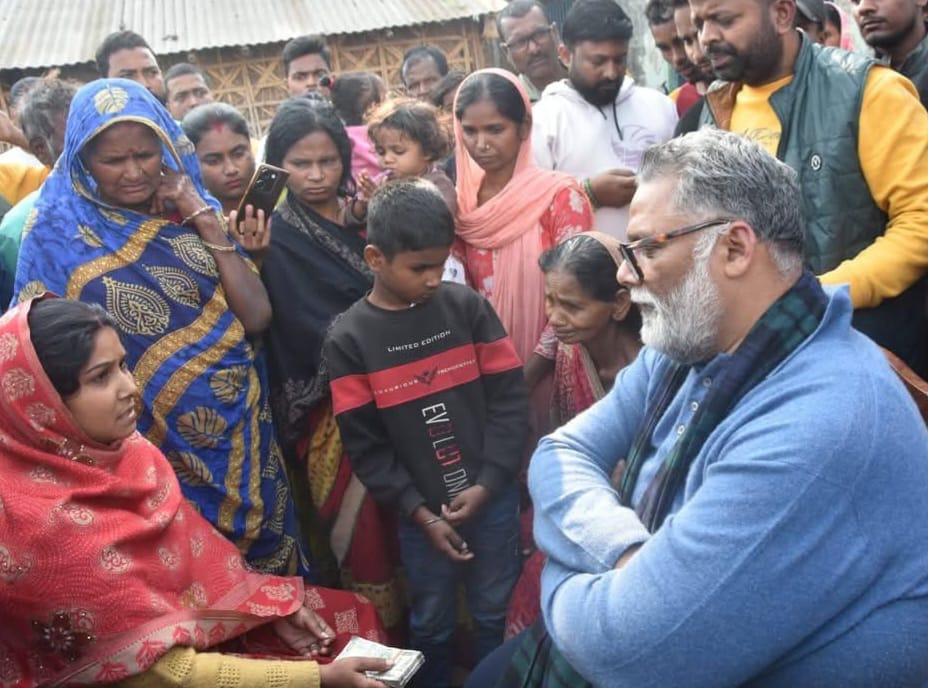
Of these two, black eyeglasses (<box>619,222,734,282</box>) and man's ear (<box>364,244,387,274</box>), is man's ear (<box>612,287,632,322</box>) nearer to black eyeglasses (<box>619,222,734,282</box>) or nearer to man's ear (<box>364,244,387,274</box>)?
man's ear (<box>364,244,387,274</box>)

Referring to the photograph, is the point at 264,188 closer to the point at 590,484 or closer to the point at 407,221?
the point at 407,221

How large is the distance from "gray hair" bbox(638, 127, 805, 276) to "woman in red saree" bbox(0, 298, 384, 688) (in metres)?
1.55

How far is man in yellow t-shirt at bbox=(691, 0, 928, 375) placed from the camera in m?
2.57

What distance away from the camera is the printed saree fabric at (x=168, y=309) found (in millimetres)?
2762

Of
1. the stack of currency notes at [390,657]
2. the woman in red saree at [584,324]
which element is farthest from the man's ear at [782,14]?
the stack of currency notes at [390,657]

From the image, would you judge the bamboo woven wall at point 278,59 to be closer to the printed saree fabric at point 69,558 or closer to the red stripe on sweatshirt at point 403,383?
the red stripe on sweatshirt at point 403,383

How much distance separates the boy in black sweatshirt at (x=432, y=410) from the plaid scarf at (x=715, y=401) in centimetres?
103

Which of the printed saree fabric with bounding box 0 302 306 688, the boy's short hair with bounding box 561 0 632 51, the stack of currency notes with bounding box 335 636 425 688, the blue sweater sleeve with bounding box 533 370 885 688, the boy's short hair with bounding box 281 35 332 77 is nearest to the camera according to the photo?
the blue sweater sleeve with bounding box 533 370 885 688

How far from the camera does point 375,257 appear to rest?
2855 millimetres

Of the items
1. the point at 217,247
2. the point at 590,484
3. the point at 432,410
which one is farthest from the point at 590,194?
the point at 590,484

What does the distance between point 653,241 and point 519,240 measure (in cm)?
164

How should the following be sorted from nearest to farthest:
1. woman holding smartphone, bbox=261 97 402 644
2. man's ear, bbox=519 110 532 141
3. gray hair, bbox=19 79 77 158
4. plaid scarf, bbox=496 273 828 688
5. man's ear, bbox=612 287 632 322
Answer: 1. plaid scarf, bbox=496 273 828 688
2. man's ear, bbox=612 287 632 322
3. woman holding smartphone, bbox=261 97 402 644
4. man's ear, bbox=519 110 532 141
5. gray hair, bbox=19 79 77 158

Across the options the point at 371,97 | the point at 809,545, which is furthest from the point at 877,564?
the point at 371,97

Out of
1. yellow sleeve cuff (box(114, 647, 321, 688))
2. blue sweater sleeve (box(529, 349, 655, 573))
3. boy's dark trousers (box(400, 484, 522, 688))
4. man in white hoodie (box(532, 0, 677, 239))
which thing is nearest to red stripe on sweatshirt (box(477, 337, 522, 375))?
boy's dark trousers (box(400, 484, 522, 688))
